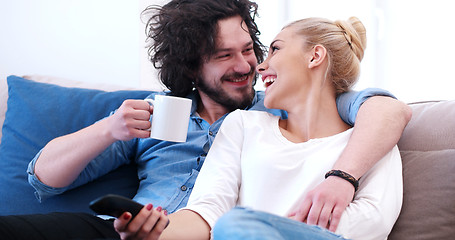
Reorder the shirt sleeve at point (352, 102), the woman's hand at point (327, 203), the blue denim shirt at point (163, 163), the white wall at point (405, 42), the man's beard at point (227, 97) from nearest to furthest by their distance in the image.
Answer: the woman's hand at point (327, 203) → the shirt sleeve at point (352, 102) → the blue denim shirt at point (163, 163) → the man's beard at point (227, 97) → the white wall at point (405, 42)

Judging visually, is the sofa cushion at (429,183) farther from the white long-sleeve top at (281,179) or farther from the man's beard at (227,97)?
the man's beard at (227,97)

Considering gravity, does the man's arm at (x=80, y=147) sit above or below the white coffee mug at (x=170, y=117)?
below

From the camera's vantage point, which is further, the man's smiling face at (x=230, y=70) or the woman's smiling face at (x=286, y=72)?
the man's smiling face at (x=230, y=70)

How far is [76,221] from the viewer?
1065 millimetres

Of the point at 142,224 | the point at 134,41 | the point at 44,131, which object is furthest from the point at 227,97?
the point at 134,41

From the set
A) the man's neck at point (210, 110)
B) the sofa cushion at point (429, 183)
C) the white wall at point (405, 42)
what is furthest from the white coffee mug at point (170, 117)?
the white wall at point (405, 42)

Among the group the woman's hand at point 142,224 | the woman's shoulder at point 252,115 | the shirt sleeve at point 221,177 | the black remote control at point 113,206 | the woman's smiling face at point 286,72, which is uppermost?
the woman's smiling face at point 286,72

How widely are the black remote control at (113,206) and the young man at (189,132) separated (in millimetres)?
21

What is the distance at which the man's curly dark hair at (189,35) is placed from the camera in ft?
5.26

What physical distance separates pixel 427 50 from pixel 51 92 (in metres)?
1.70

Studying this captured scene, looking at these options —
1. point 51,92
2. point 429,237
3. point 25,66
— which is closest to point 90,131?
point 51,92

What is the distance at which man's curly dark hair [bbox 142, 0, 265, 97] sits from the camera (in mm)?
1604

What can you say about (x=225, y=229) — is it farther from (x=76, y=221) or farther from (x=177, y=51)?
(x=177, y=51)

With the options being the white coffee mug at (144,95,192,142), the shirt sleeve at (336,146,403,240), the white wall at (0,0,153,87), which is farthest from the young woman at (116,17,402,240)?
the white wall at (0,0,153,87)
